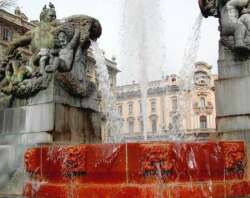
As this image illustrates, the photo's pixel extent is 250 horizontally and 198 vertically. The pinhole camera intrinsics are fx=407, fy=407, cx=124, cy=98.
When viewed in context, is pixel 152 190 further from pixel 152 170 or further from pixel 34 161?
pixel 34 161

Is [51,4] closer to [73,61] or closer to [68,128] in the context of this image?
[73,61]

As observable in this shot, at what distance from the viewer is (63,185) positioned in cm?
713

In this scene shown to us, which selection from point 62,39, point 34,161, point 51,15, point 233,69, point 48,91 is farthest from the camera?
point 51,15

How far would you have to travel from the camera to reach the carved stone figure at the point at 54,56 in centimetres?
986

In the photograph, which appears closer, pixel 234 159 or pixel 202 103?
pixel 234 159

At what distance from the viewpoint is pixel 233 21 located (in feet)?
29.5

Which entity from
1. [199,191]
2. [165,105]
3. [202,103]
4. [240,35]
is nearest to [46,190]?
[199,191]

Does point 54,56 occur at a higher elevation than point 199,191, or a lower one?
higher

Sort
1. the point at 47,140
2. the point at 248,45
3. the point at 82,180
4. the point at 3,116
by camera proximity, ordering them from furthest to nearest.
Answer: the point at 3,116 → the point at 47,140 → the point at 248,45 → the point at 82,180

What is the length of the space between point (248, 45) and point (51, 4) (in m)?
5.46

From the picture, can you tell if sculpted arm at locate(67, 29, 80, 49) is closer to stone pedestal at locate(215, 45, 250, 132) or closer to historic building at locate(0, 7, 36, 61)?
stone pedestal at locate(215, 45, 250, 132)

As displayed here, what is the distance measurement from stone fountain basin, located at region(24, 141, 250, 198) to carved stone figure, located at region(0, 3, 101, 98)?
2.89m

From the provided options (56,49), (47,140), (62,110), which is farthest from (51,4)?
(47,140)

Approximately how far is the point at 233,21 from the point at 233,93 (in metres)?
1.60
